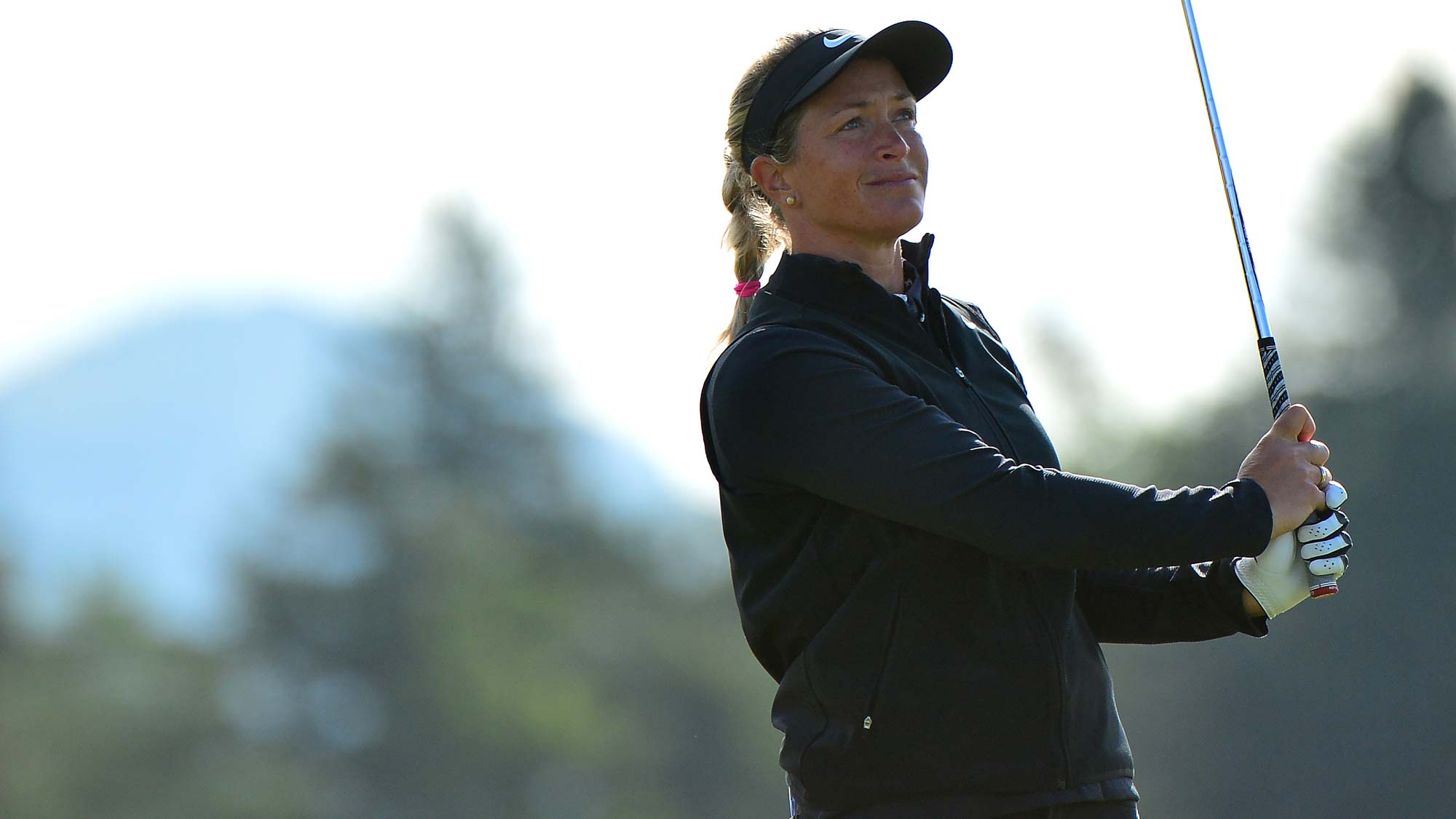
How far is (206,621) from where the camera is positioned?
40.8 metres

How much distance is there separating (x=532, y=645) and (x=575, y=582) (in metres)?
1.74

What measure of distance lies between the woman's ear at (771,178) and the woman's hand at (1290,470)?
3.45ft

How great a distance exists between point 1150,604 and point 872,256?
2.80 feet

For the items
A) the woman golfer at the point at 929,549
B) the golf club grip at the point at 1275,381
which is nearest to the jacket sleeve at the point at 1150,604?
the woman golfer at the point at 929,549

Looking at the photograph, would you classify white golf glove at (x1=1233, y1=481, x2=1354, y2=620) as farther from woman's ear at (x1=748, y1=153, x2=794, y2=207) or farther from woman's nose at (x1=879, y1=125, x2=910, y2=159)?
woman's ear at (x1=748, y1=153, x2=794, y2=207)

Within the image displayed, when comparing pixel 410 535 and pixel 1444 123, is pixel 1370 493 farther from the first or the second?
pixel 410 535

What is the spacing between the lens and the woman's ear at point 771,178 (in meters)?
3.58

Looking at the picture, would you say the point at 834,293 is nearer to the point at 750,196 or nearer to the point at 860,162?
the point at 860,162

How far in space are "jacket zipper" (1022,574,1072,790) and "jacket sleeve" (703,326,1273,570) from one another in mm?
181

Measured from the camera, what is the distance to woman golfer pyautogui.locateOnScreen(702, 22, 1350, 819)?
2.91m

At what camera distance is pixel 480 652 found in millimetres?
38094

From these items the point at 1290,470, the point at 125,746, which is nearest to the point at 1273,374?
the point at 1290,470

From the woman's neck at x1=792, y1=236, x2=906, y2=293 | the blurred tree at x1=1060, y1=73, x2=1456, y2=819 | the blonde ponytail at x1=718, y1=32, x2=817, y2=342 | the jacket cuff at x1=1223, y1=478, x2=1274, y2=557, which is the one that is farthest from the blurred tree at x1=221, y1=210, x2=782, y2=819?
the jacket cuff at x1=1223, y1=478, x2=1274, y2=557

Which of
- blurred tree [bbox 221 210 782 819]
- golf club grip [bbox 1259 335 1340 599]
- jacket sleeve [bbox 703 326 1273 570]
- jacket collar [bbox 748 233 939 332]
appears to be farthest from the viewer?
blurred tree [bbox 221 210 782 819]
